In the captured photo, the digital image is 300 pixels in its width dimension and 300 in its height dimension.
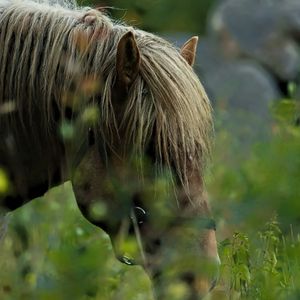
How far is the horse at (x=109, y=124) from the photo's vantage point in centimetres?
419

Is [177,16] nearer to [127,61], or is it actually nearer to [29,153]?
[29,153]

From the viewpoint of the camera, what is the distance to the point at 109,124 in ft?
14.0

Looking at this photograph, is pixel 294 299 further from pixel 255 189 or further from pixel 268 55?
pixel 268 55

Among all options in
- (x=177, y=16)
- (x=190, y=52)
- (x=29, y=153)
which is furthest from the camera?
(x=177, y=16)

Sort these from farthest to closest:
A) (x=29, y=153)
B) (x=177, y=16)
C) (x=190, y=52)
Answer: (x=177, y=16), (x=190, y=52), (x=29, y=153)

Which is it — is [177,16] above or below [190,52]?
below

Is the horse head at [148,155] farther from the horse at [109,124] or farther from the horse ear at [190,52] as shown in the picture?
the horse ear at [190,52]

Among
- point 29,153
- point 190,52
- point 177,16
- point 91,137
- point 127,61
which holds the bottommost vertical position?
point 177,16

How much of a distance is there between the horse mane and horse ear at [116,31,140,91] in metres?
0.03

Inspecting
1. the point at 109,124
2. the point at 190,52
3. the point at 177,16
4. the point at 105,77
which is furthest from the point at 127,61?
the point at 177,16

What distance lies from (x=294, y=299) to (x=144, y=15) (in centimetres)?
1119

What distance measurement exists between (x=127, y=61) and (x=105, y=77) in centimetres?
11

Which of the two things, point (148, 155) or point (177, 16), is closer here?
point (148, 155)

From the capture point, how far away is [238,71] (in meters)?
13.6
